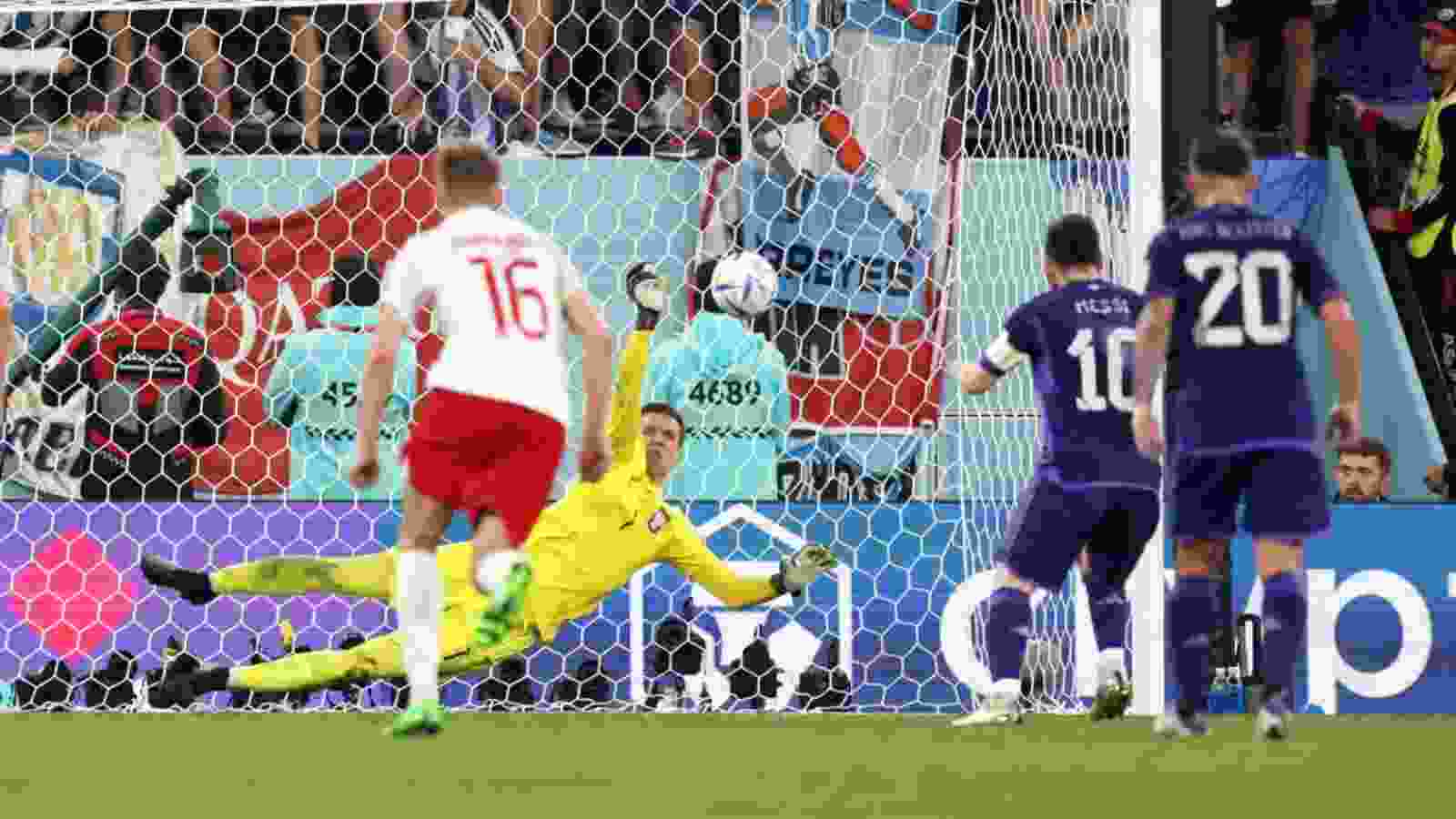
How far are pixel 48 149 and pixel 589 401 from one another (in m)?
6.02

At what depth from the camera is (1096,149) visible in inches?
376

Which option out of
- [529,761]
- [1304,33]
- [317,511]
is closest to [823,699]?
[317,511]

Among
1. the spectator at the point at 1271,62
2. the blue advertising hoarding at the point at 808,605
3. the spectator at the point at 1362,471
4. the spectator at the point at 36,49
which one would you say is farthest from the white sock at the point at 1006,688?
the spectator at the point at 36,49

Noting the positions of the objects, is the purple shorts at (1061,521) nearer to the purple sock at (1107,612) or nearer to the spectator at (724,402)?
the purple sock at (1107,612)

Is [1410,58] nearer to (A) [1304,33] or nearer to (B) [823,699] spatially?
(A) [1304,33]

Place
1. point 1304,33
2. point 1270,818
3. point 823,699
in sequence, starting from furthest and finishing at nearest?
point 1304,33 → point 823,699 → point 1270,818

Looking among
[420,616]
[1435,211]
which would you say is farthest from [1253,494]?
[1435,211]

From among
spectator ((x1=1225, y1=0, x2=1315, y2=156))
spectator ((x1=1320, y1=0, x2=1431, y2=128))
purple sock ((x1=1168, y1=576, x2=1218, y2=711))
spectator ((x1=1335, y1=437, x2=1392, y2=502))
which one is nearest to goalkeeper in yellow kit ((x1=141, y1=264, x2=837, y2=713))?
purple sock ((x1=1168, y1=576, x2=1218, y2=711))

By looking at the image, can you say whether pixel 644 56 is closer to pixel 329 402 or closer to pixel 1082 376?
pixel 329 402

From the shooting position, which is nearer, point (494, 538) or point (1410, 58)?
point (494, 538)

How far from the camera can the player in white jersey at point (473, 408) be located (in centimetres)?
589

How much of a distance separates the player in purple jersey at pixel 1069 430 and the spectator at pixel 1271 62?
172 inches

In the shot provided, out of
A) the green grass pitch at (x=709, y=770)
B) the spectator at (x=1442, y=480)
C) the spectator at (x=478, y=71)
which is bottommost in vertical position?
the green grass pitch at (x=709, y=770)

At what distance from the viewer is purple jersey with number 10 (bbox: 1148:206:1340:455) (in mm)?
6266
